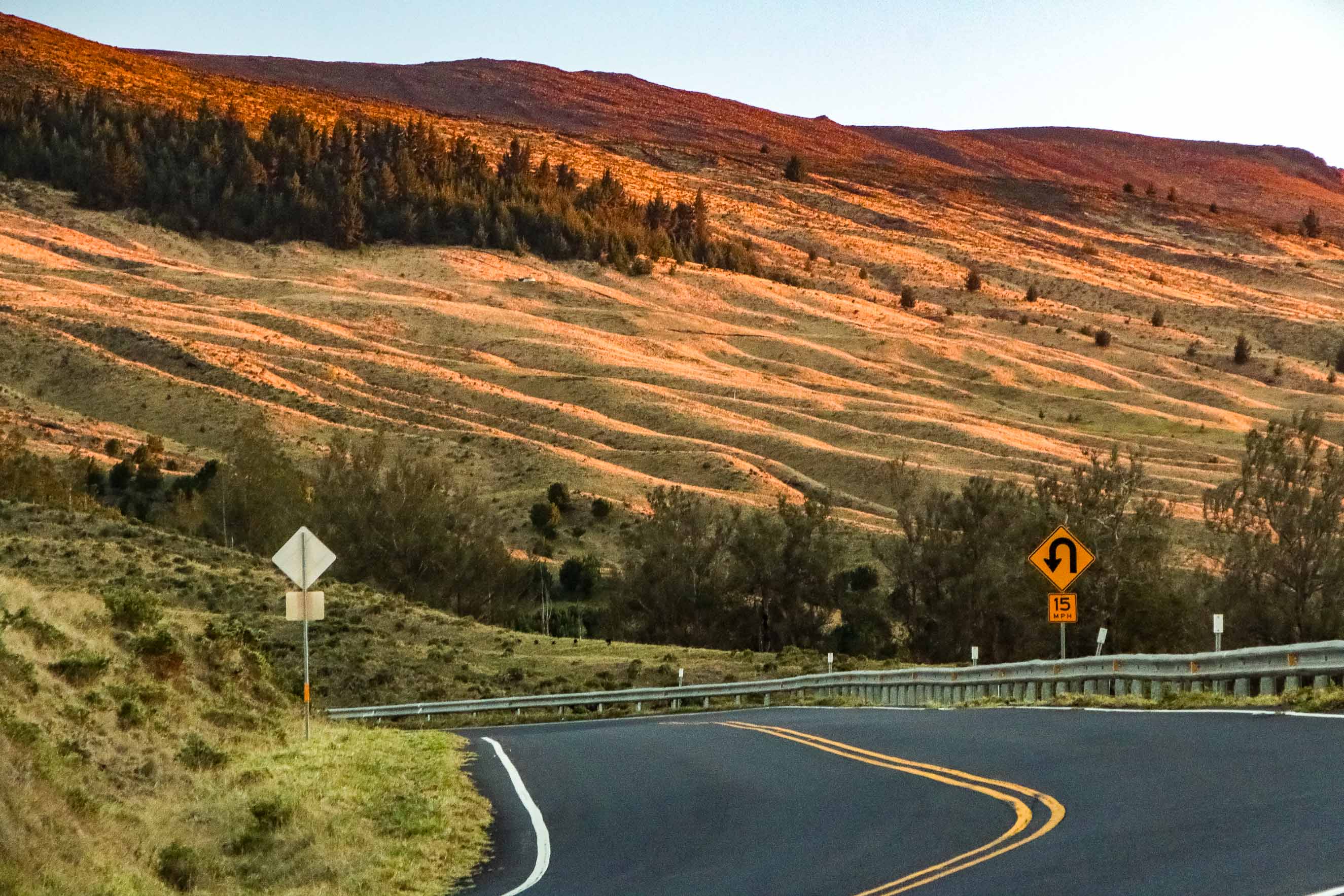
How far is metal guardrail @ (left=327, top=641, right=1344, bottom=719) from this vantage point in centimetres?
2003

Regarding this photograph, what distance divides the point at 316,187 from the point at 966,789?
493 feet

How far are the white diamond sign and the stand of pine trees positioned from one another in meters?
131

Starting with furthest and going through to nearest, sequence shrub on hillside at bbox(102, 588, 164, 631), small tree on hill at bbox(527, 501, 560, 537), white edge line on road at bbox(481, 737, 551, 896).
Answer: small tree on hill at bbox(527, 501, 560, 537)
shrub on hillside at bbox(102, 588, 164, 631)
white edge line on road at bbox(481, 737, 551, 896)

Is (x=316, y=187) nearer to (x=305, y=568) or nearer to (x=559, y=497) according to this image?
→ (x=559, y=497)

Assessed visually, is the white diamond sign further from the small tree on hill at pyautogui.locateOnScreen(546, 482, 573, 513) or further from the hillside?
the small tree on hill at pyautogui.locateOnScreen(546, 482, 573, 513)

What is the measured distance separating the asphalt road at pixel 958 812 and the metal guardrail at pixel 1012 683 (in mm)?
2257

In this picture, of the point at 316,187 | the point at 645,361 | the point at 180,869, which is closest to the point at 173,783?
the point at 180,869

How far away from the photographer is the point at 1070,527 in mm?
53969

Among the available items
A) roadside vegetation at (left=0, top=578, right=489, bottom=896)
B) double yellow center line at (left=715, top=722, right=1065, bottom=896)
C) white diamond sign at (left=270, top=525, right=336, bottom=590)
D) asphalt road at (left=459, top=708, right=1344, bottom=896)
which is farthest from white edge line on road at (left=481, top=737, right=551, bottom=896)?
white diamond sign at (left=270, top=525, right=336, bottom=590)

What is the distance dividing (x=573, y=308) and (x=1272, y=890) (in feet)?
414

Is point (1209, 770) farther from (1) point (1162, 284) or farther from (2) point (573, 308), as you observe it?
(1) point (1162, 284)

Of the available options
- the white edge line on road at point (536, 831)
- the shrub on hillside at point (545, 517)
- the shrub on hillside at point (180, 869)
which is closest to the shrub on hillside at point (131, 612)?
the white edge line on road at point (536, 831)

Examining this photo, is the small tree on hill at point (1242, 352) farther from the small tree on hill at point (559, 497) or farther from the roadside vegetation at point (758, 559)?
the small tree on hill at point (559, 497)

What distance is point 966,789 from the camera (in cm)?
1355
